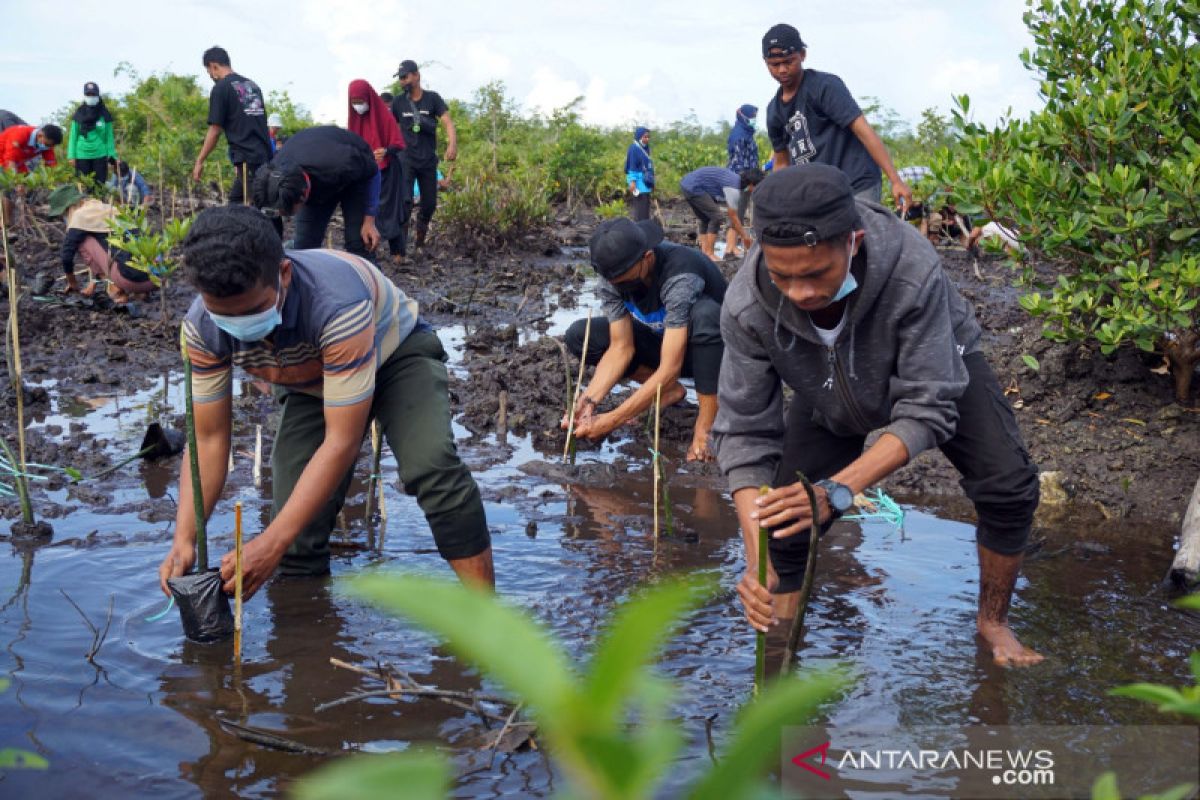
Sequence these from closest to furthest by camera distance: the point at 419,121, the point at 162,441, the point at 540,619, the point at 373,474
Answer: the point at 540,619, the point at 373,474, the point at 162,441, the point at 419,121

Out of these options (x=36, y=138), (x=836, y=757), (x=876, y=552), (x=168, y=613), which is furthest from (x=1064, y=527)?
(x=36, y=138)

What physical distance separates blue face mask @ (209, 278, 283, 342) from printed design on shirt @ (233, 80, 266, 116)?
7.34 metres

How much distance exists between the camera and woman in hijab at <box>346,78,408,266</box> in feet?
31.6

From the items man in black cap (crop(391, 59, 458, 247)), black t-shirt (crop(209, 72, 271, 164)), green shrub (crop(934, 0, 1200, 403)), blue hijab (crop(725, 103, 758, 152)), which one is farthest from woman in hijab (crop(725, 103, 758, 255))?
green shrub (crop(934, 0, 1200, 403))

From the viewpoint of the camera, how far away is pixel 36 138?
435 inches

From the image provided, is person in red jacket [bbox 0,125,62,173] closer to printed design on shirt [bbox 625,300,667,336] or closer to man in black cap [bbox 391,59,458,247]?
man in black cap [bbox 391,59,458,247]

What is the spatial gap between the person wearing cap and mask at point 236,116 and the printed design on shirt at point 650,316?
16.2 feet

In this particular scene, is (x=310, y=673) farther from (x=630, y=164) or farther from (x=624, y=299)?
(x=630, y=164)

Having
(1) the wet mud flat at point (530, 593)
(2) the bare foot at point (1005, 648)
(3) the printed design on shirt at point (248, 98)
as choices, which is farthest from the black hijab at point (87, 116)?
(2) the bare foot at point (1005, 648)

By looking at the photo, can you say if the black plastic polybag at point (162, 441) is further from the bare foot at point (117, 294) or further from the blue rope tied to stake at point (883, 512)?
the bare foot at point (117, 294)

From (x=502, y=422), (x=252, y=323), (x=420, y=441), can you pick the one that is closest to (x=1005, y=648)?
(x=420, y=441)

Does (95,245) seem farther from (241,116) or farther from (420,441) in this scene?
(420,441)

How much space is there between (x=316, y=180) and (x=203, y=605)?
14.7 feet

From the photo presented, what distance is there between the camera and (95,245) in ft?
30.1
